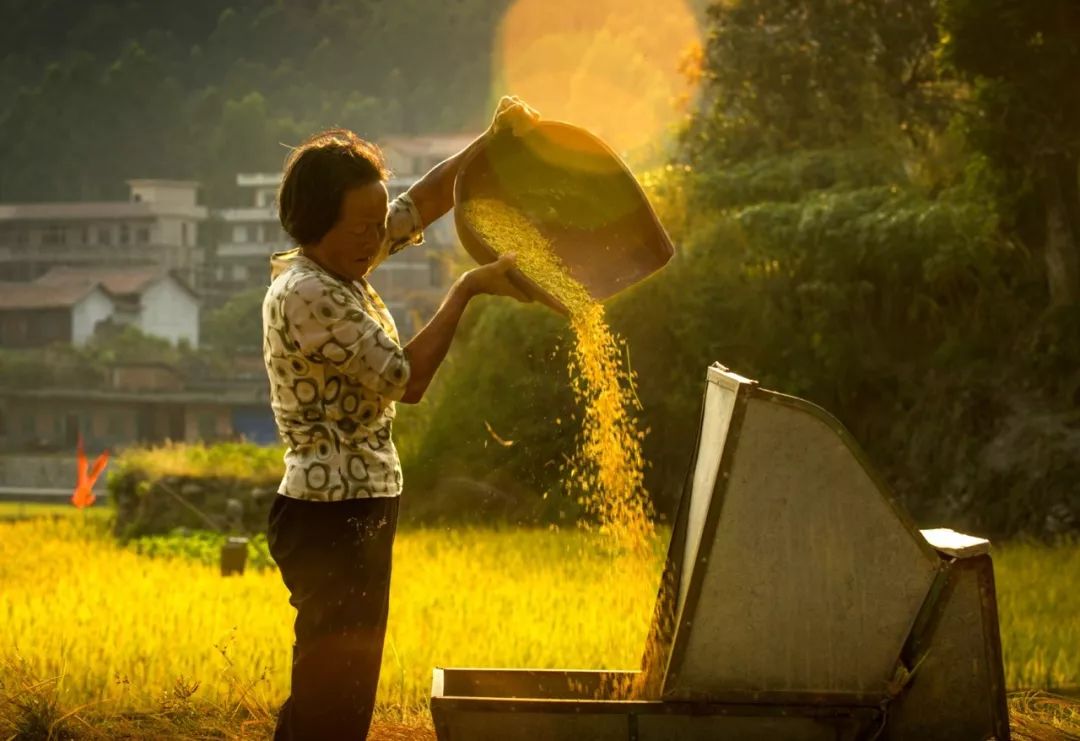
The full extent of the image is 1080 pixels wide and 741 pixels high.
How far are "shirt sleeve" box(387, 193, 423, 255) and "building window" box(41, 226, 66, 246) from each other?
46.0 meters

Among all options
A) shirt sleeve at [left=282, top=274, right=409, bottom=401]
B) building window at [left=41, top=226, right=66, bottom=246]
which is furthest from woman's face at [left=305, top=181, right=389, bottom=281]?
building window at [left=41, top=226, right=66, bottom=246]

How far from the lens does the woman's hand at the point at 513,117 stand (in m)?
3.33

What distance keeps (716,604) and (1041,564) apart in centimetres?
504

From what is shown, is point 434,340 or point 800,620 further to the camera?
point 800,620

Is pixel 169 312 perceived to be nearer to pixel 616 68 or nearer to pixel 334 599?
pixel 616 68

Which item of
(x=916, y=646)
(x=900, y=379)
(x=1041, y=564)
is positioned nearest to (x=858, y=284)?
(x=900, y=379)

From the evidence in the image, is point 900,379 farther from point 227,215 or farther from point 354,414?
point 227,215

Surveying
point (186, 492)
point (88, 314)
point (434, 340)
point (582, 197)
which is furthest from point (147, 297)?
point (434, 340)

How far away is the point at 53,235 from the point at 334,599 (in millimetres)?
46669

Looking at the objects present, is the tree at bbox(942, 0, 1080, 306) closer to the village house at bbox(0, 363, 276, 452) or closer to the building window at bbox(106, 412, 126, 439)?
the village house at bbox(0, 363, 276, 452)

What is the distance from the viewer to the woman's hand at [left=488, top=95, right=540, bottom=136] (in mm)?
3329

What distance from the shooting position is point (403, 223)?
324 centimetres

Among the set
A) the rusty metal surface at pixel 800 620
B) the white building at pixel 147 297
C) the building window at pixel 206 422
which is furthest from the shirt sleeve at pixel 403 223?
the white building at pixel 147 297

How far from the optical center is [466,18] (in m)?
56.3
